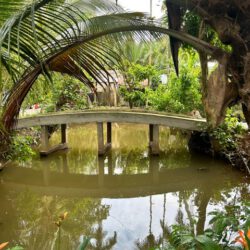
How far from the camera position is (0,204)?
20.8ft

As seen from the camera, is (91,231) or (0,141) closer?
(0,141)

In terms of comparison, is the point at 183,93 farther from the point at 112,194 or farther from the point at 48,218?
the point at 48,218

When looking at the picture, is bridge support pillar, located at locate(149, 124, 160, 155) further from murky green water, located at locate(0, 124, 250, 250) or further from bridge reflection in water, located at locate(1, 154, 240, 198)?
bridge reflection in water, located at locate(1, 154, 240, 198)

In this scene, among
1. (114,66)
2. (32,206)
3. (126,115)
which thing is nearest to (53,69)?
(114,66)

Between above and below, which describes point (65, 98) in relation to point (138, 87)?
A: below

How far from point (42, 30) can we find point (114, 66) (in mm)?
870

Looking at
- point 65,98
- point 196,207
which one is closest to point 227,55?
point 196,207

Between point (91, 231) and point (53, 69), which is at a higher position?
point (53, 69)

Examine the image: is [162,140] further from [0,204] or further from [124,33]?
[124,33]

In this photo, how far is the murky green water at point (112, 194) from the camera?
16.8ft

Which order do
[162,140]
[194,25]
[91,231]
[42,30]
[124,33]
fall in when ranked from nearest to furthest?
[42,30]
[124,33]
[194,25]
[91,231]
[162,140]

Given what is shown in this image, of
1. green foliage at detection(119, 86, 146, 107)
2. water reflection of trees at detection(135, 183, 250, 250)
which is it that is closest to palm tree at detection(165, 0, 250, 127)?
water reflection of trees at detection(135, 183, 250, 250)

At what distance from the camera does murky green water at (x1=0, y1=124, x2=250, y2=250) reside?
201 inches

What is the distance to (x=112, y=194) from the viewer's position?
699 cm
